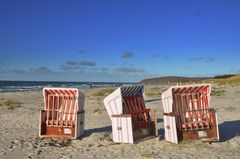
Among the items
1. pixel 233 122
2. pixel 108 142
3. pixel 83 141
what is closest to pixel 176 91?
pixel 108 142

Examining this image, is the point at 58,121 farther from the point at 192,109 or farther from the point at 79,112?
the point at 192,109

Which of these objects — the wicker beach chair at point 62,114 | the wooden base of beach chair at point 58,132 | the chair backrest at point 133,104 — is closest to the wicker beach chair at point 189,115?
the chair backrest at point 133,104

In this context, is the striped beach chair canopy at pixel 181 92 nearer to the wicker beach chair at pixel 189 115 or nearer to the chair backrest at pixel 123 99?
the wicker beach chair at pixel 189 115

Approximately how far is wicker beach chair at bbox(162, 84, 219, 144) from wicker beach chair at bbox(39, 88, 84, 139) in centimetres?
304

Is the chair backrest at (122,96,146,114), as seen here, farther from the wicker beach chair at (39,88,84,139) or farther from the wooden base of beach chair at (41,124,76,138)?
the wooden base of beach chair at (41,124,76,138)

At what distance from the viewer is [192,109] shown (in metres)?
10.2

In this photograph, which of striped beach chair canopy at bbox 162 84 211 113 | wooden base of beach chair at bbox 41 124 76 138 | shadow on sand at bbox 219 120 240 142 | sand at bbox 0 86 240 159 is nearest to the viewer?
sand at bbox 0 86 240 159

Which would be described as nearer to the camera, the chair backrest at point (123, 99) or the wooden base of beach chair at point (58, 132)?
the chair backrest at point (123, 99)

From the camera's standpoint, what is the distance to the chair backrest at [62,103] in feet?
34.9

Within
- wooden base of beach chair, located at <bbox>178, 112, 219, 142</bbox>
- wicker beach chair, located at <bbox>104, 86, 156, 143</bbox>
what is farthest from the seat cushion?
wooden base of beach chair, located at <bbox>178, 112, 219, 142</bbox>

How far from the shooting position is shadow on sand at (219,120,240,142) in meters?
10.4

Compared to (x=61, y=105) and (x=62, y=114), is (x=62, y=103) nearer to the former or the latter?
(x=61, y=105)

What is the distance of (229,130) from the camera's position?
38.2ft

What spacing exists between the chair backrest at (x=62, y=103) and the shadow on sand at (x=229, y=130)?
17.0 ft
